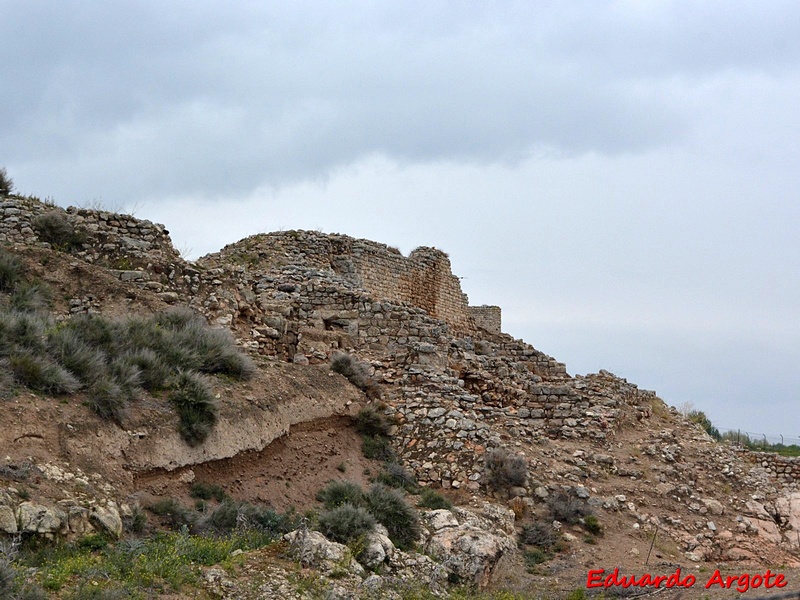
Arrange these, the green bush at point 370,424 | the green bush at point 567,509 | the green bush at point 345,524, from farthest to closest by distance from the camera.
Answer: the green bush at point 370,424 < the green bush at point 567,509 < the green bush at point 345,524

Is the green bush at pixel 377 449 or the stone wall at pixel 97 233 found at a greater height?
the stone wall at pixel 97 233

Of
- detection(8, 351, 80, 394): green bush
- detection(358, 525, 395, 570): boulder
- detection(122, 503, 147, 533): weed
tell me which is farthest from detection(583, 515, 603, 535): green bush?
detection(8, 351, 80, 394): green bush

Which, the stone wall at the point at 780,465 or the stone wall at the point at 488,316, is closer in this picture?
the stone wall at the point at 780,465

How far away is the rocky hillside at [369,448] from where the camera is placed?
832 centimetres

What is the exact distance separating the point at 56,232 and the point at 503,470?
8.78 m

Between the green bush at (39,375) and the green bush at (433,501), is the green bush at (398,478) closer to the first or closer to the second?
the green bush at (433,501)

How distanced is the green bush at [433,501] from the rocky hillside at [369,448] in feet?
0.71

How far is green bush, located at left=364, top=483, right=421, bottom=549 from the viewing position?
31.2 feet

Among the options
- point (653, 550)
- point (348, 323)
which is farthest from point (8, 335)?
point (653, 550)

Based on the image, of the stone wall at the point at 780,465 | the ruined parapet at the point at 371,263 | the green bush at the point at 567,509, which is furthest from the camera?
the ruined parapet at the point at 371,263

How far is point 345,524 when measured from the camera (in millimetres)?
8750

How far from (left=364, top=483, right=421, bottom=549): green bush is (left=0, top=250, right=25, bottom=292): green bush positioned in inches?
264

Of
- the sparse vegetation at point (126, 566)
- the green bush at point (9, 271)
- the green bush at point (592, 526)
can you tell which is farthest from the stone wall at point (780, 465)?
the green bush at point (9, 271)

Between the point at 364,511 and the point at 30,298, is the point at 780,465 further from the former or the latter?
the point at 30,298
